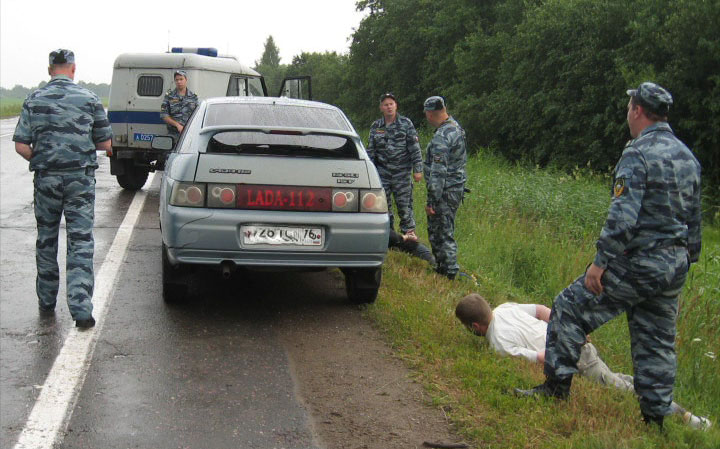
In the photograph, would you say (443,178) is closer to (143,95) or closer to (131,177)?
(131,177)

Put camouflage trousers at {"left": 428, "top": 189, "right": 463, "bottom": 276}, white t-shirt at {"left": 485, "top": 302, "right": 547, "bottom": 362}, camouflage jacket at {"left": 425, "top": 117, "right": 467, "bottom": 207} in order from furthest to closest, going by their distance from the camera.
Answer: camouflage trousers at {"left": 428, "top": 189, "right": 463, "bottom": 276}
camouflage jacket at {"left": 425, "top": 117, "right": 467, "bottom": 207}
white t-shirt at {"left": 485, "top": 302, "right": 547, "bottom": 362}

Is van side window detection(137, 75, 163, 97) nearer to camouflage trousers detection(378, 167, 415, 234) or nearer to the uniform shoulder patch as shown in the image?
camouflage trousers detection(378, 167, 415, 234)

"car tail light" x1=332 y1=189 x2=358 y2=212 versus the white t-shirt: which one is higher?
"car tail light" x1=332 y1=189 x2=358 y2=212

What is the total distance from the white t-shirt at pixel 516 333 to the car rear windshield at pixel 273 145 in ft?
5.47

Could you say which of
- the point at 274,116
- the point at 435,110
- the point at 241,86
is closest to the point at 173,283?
the point at 274,116

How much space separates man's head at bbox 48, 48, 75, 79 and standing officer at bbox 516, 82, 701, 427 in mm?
3886

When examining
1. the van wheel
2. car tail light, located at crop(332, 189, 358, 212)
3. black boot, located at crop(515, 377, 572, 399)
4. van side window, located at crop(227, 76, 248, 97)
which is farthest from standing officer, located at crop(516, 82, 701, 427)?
van side window, located at crop(227, 76, 248, 97)

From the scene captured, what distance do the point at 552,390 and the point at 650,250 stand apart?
952mm

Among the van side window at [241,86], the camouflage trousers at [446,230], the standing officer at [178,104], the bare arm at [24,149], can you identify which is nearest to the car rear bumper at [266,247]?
the bare arm at [24,149]

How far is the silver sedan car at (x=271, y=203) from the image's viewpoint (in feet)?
18.2

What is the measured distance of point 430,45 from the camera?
34875 mm

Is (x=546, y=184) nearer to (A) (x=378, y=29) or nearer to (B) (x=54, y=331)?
(B) (x=54, y=331)

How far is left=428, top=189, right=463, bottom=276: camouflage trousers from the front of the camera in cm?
740

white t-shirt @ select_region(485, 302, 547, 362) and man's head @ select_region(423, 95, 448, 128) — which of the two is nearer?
white t-shirt @ select_region(485, 302, 547, 362)
